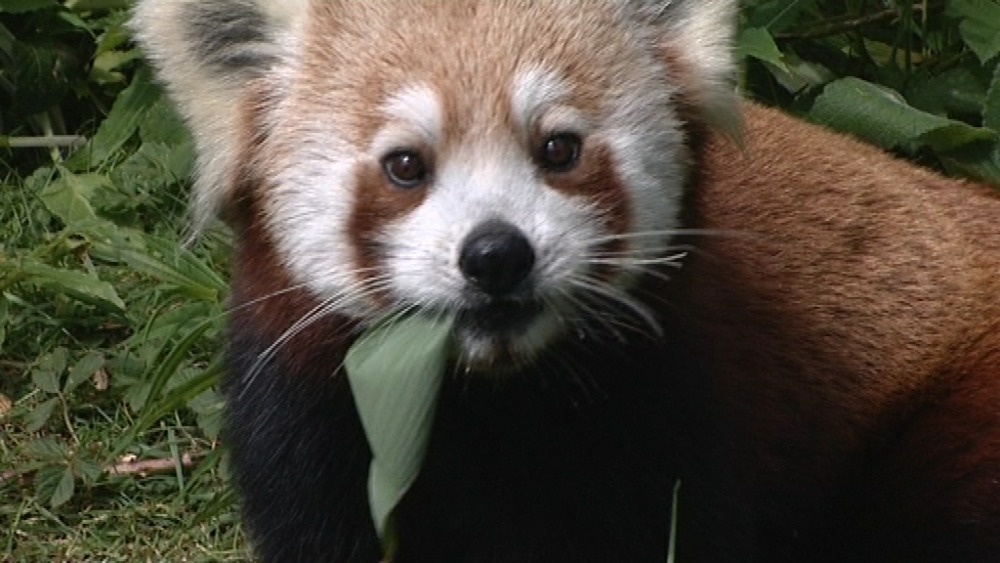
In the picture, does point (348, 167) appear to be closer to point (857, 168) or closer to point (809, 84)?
point (857, 168)

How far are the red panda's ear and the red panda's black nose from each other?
0.52m

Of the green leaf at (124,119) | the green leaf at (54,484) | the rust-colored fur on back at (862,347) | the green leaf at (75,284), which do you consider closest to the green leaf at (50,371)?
the green leaf at (75,284)

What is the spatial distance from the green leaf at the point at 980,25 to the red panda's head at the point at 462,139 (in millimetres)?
1255

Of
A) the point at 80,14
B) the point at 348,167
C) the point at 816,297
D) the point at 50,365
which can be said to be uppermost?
the point at 348,167

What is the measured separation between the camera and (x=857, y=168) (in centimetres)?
355

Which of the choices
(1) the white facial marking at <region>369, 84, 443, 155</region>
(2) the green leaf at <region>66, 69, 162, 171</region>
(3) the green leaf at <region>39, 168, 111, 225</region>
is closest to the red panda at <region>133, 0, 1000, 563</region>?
(1) the white facial marking at <region>369, 84, 443, 155</region>

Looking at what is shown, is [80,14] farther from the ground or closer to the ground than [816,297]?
closer to the ground

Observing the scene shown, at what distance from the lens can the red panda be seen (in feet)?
8.76

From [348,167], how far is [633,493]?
0.68 m

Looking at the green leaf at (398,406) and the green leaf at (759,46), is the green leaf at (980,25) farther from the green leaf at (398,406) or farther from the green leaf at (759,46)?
the green leaf at (398,406)

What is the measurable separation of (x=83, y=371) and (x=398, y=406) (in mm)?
1658

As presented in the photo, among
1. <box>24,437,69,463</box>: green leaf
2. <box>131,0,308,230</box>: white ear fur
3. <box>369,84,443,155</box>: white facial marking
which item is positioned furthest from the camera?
<box>24,437,69,463</box>: green leaf

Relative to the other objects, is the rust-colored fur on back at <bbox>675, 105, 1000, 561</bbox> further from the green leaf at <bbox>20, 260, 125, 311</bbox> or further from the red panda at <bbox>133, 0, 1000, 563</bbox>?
the green leaf at <bbox>20, 260, 125, 311</bbox>

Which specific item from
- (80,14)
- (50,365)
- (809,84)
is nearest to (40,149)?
(80,14)
